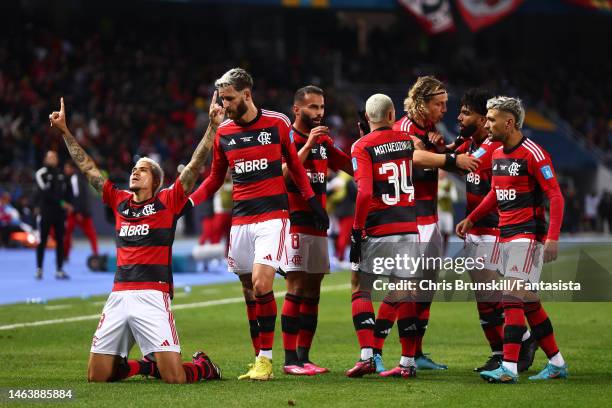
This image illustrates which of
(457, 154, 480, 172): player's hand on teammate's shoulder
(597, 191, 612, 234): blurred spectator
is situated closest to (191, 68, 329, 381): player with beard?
(457, 154, 480, 172): player's hand on teammate's shoulder

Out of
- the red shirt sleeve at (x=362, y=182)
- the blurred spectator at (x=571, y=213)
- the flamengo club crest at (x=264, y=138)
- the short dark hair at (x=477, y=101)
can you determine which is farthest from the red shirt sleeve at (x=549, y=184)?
the blurred spectator at (x=571, y=213)

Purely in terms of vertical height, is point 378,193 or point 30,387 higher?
point 378,193

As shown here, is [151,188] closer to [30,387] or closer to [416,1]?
[30,387]

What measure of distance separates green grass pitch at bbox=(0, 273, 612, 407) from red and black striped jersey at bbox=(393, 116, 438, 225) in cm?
147

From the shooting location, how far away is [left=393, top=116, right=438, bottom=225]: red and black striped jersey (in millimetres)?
10859

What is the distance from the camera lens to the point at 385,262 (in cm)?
1039

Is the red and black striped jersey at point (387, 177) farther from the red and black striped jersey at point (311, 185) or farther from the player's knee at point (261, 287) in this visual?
the player's knee at point (261, 287)

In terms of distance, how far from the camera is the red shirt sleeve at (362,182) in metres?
10.0

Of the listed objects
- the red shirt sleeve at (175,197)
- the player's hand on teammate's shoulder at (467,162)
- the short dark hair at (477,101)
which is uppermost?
the short dark hair at (477,101)

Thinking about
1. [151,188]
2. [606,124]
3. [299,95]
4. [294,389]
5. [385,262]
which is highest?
[606,124]

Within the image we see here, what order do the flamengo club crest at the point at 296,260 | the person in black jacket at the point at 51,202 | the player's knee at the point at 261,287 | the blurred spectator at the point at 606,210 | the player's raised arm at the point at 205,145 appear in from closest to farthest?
the player's raised arm at the point at 205,145 → the player's knee at the point at 261,287 → the flamengo club crest at the point at 296,260 → the person in black jacket at the point at 51,202 → the blurred spectator at the point at 606,210

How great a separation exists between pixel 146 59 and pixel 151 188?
31481 millimetres

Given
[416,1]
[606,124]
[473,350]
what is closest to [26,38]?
[416,1]

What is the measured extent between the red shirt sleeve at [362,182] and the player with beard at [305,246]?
64 cm
